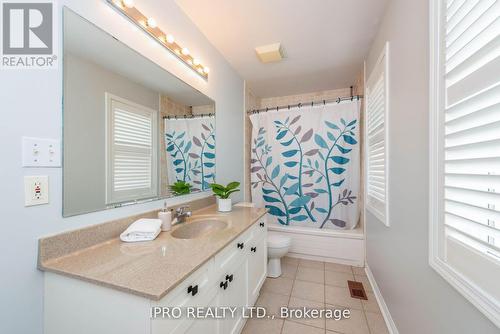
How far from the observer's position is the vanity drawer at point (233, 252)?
1.02 meters

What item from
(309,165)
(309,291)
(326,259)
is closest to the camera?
(309,291)

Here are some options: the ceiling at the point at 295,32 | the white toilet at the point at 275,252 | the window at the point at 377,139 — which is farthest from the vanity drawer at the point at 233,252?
the ceiling at the point at 295,32

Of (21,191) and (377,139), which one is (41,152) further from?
(377,139)

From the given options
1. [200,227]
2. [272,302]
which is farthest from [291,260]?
[200,227]

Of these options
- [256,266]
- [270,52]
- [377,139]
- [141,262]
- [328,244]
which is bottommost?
[328,244]

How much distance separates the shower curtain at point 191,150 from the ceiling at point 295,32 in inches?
32.0

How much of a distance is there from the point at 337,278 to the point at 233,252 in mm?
1483

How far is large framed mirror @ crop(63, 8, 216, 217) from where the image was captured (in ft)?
2.92

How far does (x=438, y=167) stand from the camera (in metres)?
0.81

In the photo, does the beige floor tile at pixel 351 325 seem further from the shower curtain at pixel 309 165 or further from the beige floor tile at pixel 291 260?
the shower curtain at pixel 309 165

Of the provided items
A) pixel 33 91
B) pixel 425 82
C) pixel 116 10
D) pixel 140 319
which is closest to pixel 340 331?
pixel 140 319

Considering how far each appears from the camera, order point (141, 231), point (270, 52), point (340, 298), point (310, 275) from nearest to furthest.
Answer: point (141, 231) → point (340, 298) → point (270, 52) → point (310, 275)

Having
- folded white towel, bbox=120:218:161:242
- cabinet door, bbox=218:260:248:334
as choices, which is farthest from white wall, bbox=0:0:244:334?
cabinet door, bbox=218:260:248:334

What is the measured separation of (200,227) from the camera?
1.52 m
